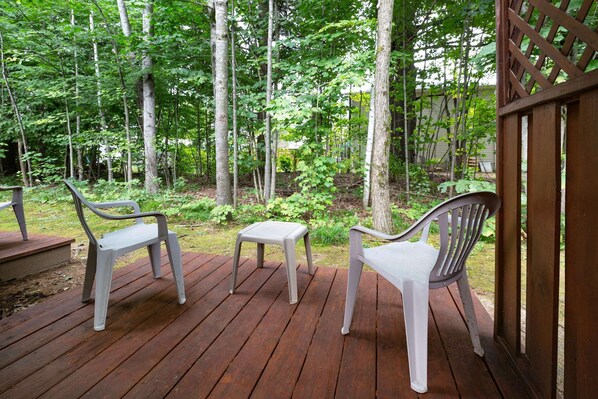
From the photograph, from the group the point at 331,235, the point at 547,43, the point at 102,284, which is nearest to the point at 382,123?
the point at 331,235

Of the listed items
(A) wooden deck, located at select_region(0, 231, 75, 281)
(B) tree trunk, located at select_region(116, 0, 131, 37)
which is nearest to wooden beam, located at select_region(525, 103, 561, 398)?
(A) wooden deck, located at select_region(0, 231, 75, 281)

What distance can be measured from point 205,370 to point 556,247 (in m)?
1.41

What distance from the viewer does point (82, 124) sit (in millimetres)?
7418

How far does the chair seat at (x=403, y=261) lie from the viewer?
1.22 m

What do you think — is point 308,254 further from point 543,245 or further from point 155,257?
point 543,245

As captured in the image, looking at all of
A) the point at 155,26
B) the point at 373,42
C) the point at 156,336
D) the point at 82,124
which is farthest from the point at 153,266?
the point at 82,124

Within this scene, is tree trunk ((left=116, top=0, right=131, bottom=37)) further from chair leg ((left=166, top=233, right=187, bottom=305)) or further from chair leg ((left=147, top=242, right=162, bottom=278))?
chair leg ((left=166, top=233, right=187, bottom=305))

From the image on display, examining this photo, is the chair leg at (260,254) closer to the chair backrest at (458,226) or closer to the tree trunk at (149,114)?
the chair backrest at (458,226)

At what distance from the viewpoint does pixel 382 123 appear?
348cm

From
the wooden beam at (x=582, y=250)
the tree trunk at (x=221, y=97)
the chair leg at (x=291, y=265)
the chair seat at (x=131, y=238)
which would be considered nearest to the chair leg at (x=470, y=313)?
the wooden beam at (x=582, y=250)

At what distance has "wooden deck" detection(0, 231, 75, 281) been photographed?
7.27ft

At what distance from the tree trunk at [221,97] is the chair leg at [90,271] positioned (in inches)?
97.9

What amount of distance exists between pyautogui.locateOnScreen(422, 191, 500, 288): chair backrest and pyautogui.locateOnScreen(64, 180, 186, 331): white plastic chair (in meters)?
1.51

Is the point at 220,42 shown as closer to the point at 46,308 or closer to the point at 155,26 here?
the point at 155,26
